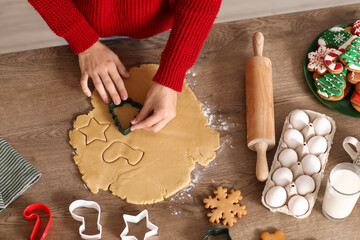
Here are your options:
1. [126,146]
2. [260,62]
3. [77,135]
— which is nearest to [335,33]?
[260,62]

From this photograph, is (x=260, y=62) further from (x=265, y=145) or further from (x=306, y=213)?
(x=306, y=213)

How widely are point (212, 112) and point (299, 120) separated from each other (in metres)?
0.28

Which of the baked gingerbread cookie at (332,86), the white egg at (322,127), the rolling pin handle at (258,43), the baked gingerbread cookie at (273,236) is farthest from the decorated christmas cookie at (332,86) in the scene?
the baked gingerbread cookie at (273,236)

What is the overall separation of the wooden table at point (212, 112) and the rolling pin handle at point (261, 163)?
5cm

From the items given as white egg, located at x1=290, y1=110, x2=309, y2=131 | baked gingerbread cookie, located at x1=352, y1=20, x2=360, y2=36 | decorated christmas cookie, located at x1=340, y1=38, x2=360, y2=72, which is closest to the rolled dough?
white egg, located at x1=290, y1=110, x2=309, y2=131

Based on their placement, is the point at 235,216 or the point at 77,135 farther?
the point at 77,135

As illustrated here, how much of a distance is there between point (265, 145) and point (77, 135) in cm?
61

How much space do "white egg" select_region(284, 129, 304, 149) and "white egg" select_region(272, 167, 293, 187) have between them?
0.31 ft

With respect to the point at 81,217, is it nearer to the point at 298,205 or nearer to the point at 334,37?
the point at 298,205

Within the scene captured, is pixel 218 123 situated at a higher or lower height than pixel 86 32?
lower

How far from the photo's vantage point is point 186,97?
4.47 ft

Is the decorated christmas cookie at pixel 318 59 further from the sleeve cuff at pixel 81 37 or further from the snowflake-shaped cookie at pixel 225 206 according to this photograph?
the sleeve cuff at pixel 81 37

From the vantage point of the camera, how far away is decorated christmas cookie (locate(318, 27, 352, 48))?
1.38 m

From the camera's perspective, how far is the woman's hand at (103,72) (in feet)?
4.40
